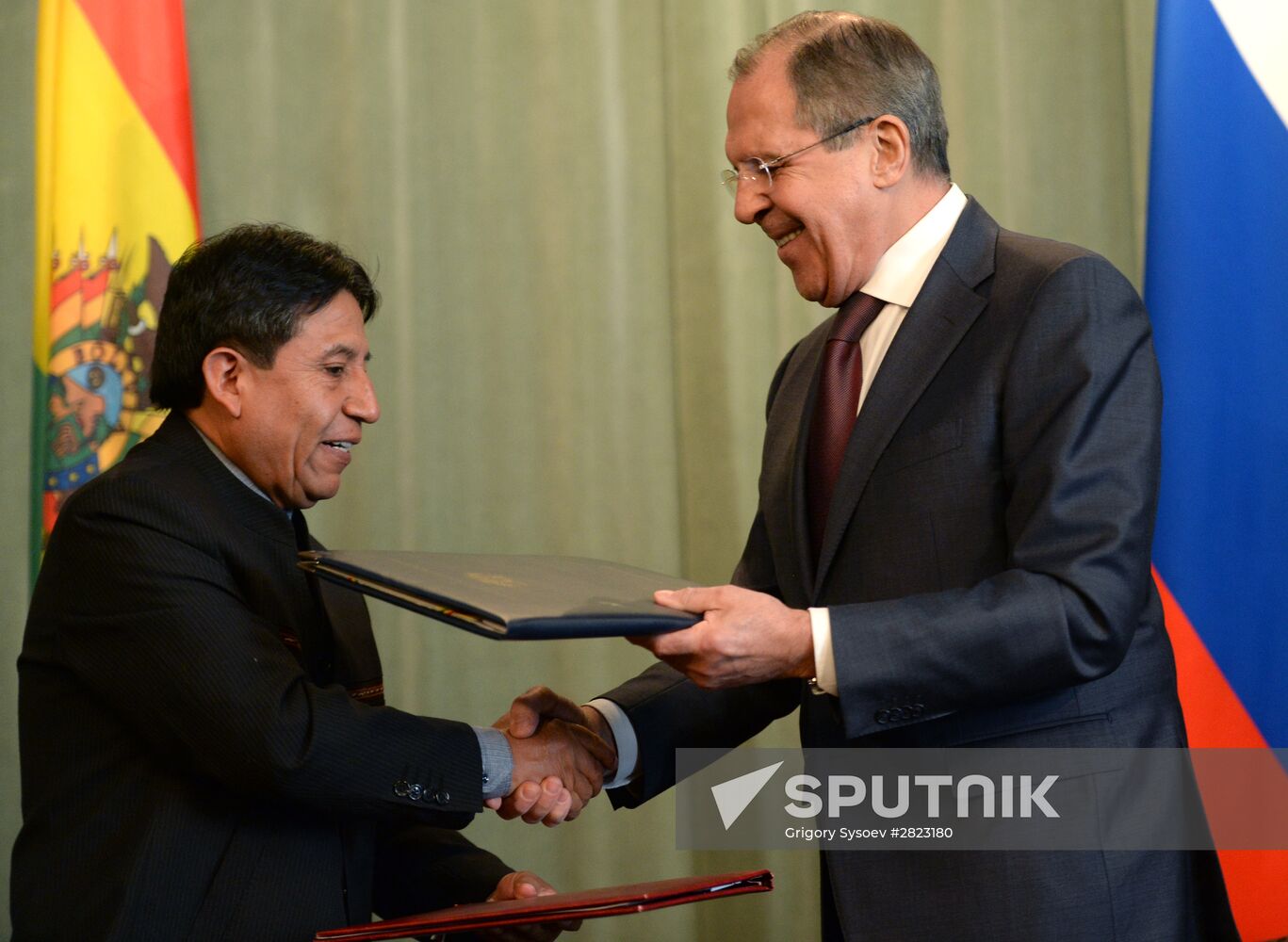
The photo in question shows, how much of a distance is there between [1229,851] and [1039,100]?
2080 mm

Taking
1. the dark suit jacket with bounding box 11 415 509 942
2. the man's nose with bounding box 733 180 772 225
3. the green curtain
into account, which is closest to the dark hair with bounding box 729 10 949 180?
the man's nose with bounding box 733 180 772 225

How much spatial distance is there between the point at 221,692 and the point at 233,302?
0.68m

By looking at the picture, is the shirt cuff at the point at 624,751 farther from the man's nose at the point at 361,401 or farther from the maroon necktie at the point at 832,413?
the man's nose at the point at 361,401

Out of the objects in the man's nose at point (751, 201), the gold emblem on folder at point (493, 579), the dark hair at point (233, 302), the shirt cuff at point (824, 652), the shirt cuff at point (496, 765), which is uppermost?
the man's nose at point (751, 201)

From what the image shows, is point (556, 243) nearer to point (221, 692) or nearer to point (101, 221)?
point (101, 221)

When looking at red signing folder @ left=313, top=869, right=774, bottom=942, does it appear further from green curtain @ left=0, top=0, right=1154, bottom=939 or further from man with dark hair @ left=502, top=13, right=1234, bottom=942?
green curtain @ left=0, top=0, right=1154, bottom=939

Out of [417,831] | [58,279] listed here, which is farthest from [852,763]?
[58,279]

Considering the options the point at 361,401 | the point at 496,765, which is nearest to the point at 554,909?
the point at 496,765

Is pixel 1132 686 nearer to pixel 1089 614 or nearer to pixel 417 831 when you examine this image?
pixel 1089 614

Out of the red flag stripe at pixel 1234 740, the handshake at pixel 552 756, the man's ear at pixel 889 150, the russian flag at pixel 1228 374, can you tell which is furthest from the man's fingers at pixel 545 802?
the russian flag at pixel 1228 374

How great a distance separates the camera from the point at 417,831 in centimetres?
239

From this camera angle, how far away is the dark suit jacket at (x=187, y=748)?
5.94 feet

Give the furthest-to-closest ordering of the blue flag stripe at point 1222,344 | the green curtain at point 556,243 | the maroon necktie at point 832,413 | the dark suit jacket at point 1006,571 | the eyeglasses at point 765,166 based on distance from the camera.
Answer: the green curtain at point 556,243
the blue flag stripe at point 1222,344
the eyeglasses at point 765,166
the maroon necktie at point 832,413
the dark suit jacket at point 1006,571

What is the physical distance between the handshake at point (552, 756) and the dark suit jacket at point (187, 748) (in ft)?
0.60
